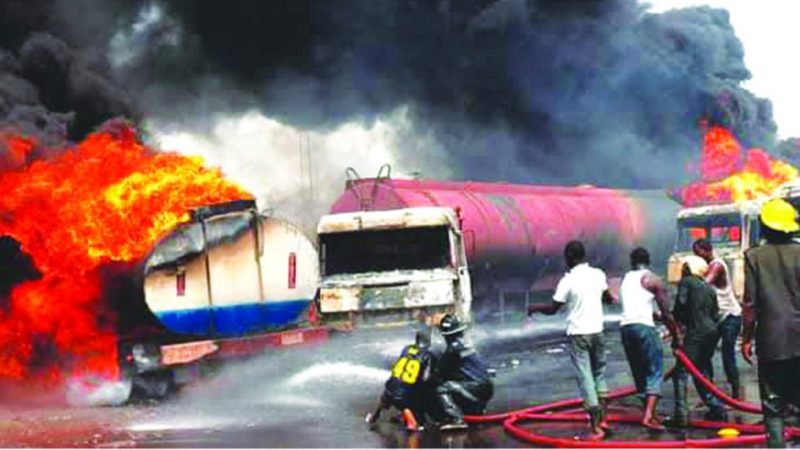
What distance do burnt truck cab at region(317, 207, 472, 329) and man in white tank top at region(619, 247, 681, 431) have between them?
544 cm

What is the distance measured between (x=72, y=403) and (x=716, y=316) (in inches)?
320

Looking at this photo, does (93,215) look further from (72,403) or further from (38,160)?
(72,403)

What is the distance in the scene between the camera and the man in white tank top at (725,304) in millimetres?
9695

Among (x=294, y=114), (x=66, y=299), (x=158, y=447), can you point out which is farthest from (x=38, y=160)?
(x=294, y=114)

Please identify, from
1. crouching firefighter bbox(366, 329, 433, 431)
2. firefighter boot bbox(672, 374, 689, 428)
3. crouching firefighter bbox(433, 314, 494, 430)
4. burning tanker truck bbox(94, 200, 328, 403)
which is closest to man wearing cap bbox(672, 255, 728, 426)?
firefighter boot bbox(672, 374, 689, 428)

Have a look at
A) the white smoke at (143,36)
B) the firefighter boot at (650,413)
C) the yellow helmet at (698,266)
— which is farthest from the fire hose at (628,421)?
the white smoke at (143,36)

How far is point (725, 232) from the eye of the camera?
17.9 m

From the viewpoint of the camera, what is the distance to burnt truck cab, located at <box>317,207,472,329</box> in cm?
1412

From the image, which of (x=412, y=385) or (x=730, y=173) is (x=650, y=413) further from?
(x=730, y=173)

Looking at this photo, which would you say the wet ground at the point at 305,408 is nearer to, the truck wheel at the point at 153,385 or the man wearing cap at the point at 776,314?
the truck wheel at the point at 153,385

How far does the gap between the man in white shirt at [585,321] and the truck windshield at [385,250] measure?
610 centimetres

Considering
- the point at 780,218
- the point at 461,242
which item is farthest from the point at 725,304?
the point at 461,242

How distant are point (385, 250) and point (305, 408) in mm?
4122

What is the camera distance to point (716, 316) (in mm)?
9031
